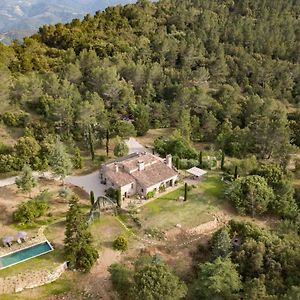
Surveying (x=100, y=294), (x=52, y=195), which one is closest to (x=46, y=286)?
(x=100, y=294)

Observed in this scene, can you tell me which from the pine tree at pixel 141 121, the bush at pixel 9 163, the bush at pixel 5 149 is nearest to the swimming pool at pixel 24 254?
→ the bush at pixel 9 163

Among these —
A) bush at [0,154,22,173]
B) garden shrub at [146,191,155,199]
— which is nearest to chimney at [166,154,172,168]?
garden shrub at [146,191,155,199]

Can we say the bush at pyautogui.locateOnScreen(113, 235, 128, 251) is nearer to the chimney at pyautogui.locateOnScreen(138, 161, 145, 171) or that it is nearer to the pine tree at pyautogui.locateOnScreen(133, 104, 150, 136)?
the chimney at pyautogui.locateOnScreen(138, 161, 145, 171)

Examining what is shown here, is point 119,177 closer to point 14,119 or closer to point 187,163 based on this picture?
point 187,163

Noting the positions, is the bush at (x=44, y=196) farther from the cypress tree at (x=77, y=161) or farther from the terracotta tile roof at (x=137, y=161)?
the terracotta tile roof at (x=137, y=161)

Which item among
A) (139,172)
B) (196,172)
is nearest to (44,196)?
(139,172)

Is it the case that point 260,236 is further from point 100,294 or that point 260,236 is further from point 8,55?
point 8,55

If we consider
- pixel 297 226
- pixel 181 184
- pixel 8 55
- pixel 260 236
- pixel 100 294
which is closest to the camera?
pixel 100 294
